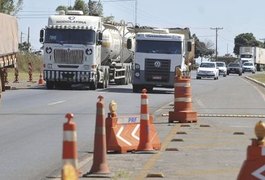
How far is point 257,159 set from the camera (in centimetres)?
700

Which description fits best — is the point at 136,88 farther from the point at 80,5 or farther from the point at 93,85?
the point at 80,5

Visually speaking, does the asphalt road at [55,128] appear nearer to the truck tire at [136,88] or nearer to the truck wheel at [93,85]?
the truck tire at [136,88]

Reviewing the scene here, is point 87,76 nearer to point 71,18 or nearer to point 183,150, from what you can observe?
point 71,18

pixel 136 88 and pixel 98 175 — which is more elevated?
pixel 136 88

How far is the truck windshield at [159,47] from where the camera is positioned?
34.6 metres

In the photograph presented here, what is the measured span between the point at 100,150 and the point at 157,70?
25.3 m

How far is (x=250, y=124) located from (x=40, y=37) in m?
18.6

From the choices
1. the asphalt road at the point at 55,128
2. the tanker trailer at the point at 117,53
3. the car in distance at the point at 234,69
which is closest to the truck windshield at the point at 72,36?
the tanker trailer at the point at 117,53

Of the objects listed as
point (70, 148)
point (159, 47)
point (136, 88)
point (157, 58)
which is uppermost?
point (159, 47)

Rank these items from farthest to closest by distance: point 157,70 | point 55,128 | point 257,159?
point 157,70 → point 55,128 → point 257,159

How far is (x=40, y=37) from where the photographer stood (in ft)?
116

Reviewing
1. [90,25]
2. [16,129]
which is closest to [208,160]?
[16,129]

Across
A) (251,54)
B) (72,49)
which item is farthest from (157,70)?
(251,54)

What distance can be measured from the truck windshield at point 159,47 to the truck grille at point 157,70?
51 cm
